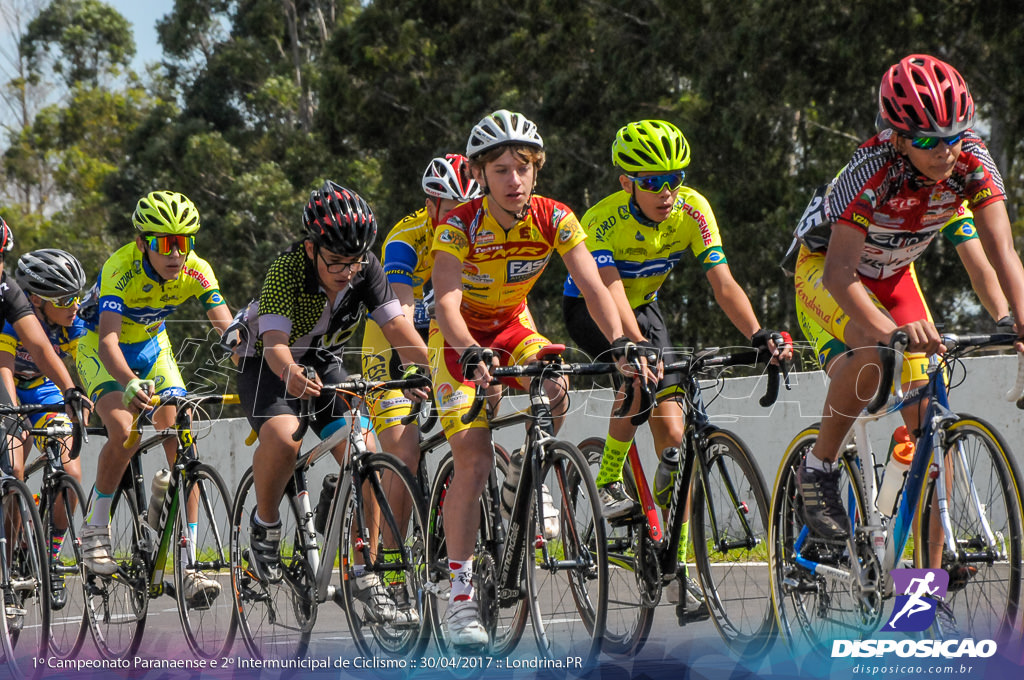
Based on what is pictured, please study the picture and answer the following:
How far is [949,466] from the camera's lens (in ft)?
15.8

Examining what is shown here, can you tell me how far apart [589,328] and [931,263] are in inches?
514

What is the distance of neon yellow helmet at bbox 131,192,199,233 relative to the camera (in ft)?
23.7

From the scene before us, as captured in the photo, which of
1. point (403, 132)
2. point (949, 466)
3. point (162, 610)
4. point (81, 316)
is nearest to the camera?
point (949, 466)

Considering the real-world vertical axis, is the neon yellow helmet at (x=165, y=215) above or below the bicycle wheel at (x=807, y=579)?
above

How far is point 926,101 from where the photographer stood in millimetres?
4891

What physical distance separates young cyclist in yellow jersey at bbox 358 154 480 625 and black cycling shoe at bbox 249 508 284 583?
712 millimetres

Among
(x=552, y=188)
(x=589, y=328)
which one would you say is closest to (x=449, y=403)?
(x=589, y=328)

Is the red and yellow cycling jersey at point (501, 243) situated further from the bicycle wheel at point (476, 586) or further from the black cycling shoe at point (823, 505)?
the black cycling shoe at point (823, 505)

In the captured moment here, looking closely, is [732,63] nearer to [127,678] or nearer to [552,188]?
[552,188]

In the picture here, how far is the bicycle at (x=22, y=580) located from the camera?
21.2 ft

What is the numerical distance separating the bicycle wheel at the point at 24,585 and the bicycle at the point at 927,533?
3.67 m

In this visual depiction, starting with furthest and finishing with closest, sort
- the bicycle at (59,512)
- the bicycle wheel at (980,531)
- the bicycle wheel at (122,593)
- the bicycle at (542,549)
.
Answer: the bicycle at (59,512), the bicycle wheel at (122,593), the bicycle at (542,549), the bicycle wheel at (980,531)

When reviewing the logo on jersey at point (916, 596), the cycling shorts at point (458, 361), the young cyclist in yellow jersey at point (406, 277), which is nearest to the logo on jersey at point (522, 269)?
the cycling shorts at point (458, 361)

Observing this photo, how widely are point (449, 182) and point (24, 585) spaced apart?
3.17 m
